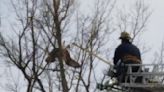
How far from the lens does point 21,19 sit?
62.8 feet

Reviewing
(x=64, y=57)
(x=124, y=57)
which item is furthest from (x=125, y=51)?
(x=64, y=57)

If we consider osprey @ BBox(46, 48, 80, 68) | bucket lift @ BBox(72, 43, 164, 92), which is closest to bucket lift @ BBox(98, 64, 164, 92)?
bucket lift @ BBox(72, 43, 164, 92)

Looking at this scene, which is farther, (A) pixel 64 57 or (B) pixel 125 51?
(A) pixel 64 57

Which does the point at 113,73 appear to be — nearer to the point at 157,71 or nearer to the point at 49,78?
the point at 157,71

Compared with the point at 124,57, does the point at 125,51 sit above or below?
above

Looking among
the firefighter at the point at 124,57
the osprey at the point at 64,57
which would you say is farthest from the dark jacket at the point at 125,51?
the osprey at the point at 64,57

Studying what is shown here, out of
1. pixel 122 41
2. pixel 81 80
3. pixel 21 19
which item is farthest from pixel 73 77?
pixel 122 41

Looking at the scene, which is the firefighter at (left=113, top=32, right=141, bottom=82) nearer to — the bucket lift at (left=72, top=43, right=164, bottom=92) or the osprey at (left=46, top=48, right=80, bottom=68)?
the bucket lift at (left=72, top=43, right=164, bottom=92)

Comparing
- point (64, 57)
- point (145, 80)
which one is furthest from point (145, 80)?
point (64, 57)

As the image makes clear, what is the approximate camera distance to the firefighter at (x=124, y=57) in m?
12.4

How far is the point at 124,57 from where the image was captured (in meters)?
12.6

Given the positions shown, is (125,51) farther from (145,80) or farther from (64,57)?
(64,57)

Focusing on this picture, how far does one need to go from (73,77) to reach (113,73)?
6.74m

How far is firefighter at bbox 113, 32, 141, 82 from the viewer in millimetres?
12406
